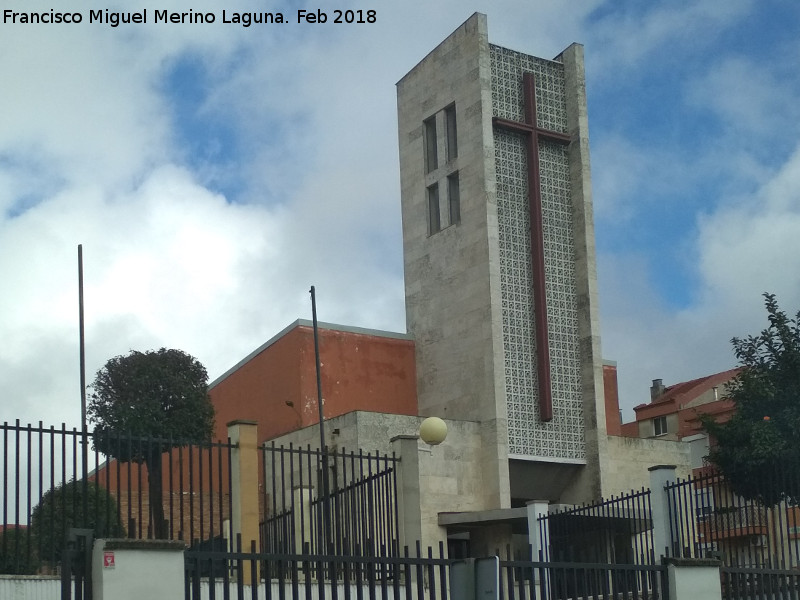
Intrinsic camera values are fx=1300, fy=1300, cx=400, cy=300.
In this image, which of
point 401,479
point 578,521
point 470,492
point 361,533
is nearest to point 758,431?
point 578,521

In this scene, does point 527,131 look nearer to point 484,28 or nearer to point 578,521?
point 484,28

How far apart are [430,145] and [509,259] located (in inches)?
175

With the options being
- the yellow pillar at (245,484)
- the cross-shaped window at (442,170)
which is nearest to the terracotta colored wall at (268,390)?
the cross-shaped window at (442,170)

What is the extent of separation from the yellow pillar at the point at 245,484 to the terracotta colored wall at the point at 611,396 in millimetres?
25097

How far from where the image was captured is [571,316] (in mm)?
36219

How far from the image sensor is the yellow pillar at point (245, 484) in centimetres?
1661

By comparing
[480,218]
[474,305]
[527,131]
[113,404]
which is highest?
[527,131]

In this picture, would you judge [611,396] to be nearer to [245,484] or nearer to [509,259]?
[509,259]

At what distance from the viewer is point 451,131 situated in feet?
119

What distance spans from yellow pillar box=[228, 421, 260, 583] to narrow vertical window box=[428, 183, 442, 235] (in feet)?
66.2

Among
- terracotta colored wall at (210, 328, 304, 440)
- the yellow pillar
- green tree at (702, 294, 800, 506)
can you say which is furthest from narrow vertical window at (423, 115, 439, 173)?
the yellow pillar

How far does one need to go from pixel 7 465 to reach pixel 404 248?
25.3 metres

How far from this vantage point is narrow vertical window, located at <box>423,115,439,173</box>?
121ft

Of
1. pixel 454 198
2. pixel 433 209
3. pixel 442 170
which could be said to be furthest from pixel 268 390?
pixel 442 170
